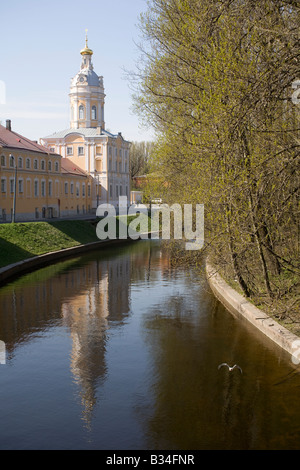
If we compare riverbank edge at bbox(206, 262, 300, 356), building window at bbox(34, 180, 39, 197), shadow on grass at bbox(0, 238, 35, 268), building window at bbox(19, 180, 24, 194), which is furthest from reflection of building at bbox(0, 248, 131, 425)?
building window at bbox(34, 180, 39, 197)

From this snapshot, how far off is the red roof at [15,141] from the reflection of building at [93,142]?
19267 millimetres

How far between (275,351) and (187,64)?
31.2 feet

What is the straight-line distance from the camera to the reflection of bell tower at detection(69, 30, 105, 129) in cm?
7600

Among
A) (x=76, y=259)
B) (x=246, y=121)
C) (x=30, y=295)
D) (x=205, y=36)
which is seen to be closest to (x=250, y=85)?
(x=246, y=121)

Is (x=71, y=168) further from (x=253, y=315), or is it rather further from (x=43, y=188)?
(x=253, y=315)

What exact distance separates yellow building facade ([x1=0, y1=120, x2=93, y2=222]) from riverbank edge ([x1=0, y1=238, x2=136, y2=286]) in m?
6.94

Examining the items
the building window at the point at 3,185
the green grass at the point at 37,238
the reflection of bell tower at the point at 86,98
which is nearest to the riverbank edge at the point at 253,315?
the green grass at the point at 37,238

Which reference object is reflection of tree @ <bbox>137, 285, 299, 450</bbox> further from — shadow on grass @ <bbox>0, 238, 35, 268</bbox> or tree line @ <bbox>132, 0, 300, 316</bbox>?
shadow on grass @ <bbox>0, 238, 35, 268</bbox>

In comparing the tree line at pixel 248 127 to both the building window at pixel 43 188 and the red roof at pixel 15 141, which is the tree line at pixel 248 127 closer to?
the red roof at pixel 15 141

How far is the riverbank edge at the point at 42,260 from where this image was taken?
22767mm

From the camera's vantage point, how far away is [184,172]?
2158 centimetres

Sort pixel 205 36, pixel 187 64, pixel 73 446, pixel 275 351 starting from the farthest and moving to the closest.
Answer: pixel 187 64 → pixel 205 36 → pixel 275 351 → pixel 73 446

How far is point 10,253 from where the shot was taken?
2723 cm

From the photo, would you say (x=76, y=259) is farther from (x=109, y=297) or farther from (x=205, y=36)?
(x=205, y=36)
